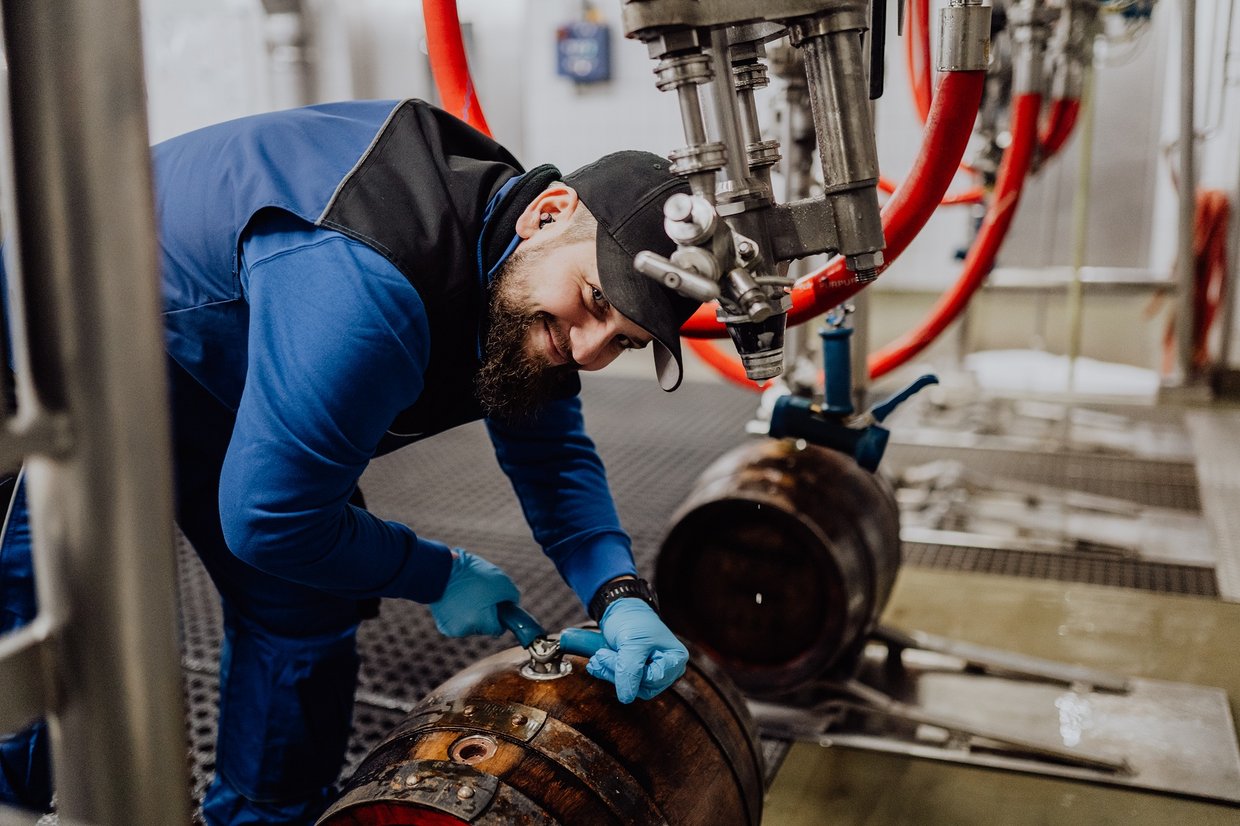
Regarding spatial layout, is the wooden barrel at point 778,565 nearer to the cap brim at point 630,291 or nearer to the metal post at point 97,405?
the cap brim at point 630,291

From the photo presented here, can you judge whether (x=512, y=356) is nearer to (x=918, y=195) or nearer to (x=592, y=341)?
(x=592, y=341)

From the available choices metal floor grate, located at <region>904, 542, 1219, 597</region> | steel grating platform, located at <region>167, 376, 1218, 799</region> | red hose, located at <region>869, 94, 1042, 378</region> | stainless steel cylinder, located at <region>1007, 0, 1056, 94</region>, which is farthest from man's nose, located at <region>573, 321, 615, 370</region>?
metal floor grate, located at <region>904, 542, 1219, 597</region>

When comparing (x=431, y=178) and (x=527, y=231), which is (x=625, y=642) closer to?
(x=527, y=231)

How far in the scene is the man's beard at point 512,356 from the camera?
141cm

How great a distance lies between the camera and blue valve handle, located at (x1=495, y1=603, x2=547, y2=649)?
1.54 metres

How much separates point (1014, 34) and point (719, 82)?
7.16 ft

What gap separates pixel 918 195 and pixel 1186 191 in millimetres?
3275

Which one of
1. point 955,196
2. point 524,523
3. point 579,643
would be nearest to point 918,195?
point 579,643

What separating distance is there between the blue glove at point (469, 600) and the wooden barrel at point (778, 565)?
0.72 meters

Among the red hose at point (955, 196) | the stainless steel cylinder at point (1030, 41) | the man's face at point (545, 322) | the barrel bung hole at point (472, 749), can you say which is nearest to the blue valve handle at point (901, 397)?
the red hose at point (955, 196)

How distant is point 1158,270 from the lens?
6.06 metres

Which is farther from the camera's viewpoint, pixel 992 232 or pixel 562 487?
pixel 992 232

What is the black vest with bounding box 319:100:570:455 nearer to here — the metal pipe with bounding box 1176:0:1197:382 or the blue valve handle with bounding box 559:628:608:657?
the blue valve handle with bounding box 559:628:608:657

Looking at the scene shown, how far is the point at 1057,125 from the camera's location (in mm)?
3326
